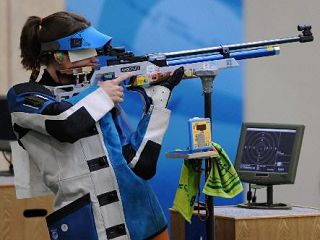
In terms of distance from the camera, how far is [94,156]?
2314 mm

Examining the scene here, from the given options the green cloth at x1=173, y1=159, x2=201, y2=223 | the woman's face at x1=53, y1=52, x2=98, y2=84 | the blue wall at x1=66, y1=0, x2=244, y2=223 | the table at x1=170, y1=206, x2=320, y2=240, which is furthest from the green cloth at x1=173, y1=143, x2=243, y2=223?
the blue wall at x1=66, y1=0, x2=244, y2=223

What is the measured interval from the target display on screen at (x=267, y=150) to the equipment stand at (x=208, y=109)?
560 millimetres

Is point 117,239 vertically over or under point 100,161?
under

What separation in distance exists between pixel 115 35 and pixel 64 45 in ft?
6.29

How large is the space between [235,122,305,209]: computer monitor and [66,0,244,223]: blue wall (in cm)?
129

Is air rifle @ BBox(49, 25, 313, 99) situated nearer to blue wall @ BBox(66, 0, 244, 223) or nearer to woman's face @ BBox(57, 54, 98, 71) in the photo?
woman's face @ BBox(57, 54, 98, 71)

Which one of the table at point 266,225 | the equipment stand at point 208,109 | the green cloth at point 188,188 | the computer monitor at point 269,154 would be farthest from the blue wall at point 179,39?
the equipment stand at point 208,109

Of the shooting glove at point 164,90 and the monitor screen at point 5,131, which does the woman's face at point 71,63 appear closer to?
the shooting glove at point 164,90

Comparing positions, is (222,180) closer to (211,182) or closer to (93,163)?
(211,182)

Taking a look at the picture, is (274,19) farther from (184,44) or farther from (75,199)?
(75,199)


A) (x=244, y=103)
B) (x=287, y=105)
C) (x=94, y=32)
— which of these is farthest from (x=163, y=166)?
(x=94, y=32)

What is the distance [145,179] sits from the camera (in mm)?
2363

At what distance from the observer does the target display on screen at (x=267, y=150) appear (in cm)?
309

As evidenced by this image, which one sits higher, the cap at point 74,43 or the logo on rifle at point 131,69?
the cap at point 74,43
